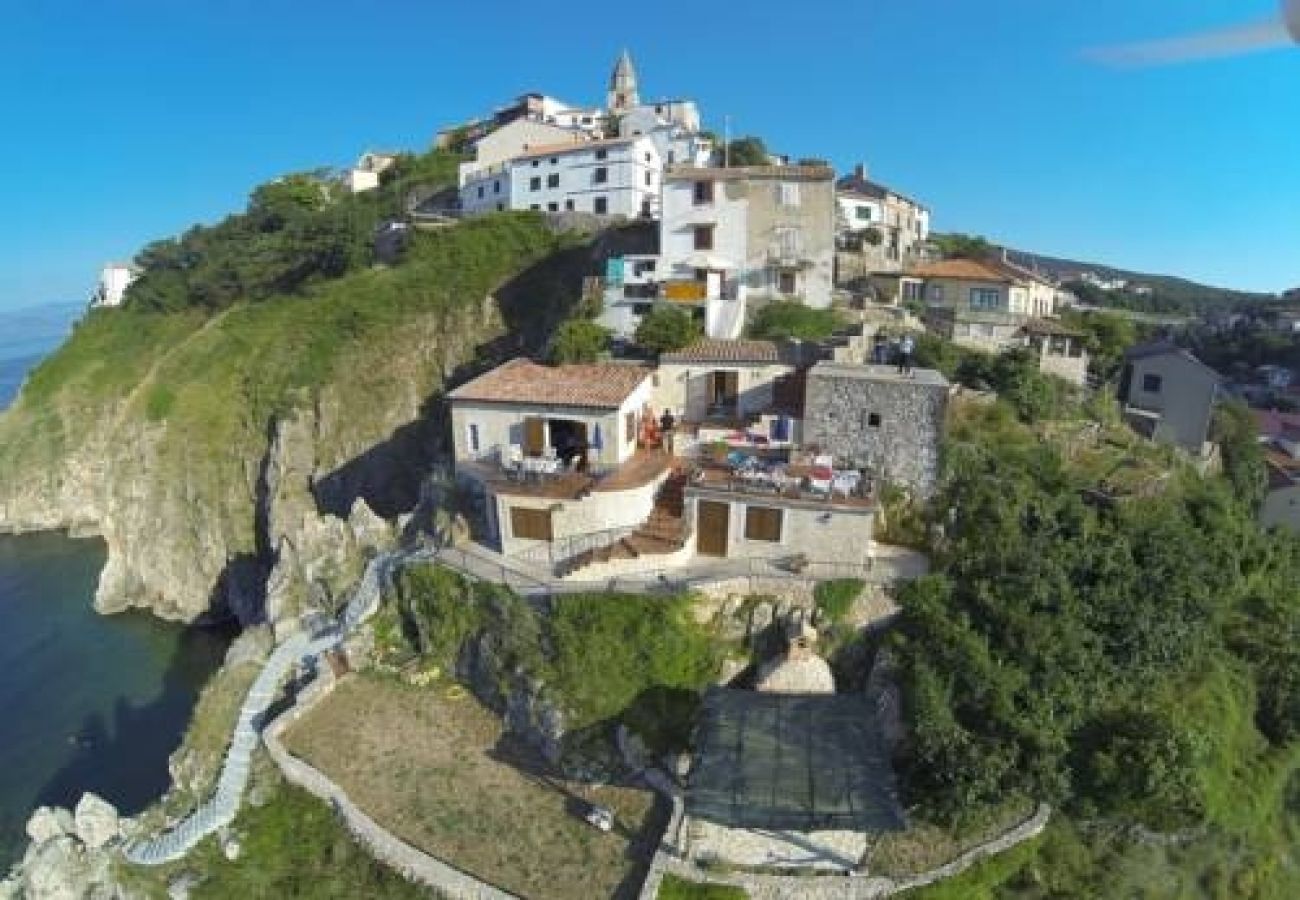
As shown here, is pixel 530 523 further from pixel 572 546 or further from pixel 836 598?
pixel 836 598

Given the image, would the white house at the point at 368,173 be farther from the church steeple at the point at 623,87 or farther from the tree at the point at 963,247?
the tree at the point at 963,247

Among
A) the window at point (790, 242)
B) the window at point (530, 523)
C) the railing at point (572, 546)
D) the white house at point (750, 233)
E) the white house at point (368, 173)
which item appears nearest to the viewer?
the railing at point (572, 546)

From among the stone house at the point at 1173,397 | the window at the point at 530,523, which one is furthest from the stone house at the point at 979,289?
the window at the point at 530,523

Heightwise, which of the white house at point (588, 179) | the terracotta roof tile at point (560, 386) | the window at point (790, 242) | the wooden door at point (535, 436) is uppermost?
the white house at point (588, 179)

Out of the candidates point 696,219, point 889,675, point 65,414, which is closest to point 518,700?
point 889,675

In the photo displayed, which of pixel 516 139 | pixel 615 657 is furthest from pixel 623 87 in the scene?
pixel 615 657

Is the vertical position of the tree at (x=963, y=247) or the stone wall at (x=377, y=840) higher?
the tree at (x=963, y=247)

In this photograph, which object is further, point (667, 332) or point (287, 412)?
point (287, 412)

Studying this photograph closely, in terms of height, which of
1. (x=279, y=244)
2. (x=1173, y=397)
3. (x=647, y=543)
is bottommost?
(x=647, y=543)
